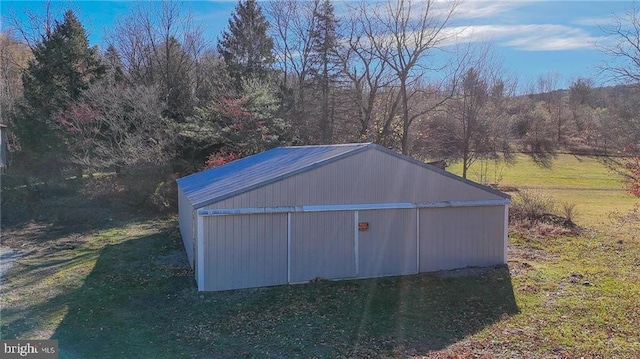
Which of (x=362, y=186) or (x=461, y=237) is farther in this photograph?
(x=461, y=237)

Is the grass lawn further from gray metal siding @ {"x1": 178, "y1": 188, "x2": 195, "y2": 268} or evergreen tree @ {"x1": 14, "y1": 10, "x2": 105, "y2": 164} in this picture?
evergreen tree @ {"x1": 14, "y1": 10, "x2": 105, "y2": 164}

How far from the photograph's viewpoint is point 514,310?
831 cm

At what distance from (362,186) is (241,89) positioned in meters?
16.6

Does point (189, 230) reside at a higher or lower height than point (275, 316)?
higher

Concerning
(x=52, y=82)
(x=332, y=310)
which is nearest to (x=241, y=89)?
(x=52, y=82)

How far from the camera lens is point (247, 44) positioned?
27.2 meters

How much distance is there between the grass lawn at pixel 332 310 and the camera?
21.9 feet

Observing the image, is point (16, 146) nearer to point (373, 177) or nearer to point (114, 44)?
point (114, 44)

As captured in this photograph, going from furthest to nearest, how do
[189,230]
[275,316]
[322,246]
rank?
[189,230] → [322,246] → [275,316]

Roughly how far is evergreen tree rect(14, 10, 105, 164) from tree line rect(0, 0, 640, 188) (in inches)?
2.6

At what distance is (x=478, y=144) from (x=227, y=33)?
1781 centimetres

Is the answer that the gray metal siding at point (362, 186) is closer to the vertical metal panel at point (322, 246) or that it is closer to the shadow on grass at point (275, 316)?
the vertical metal panel at point (322, 246)

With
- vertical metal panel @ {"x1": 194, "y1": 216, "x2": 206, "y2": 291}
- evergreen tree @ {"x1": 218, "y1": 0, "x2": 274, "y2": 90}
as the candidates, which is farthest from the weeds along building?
evergreen tree @ {"x1": 218, "y1": 0, "x2": 274, "y2": 90}

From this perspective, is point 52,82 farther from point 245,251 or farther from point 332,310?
point 332,310
